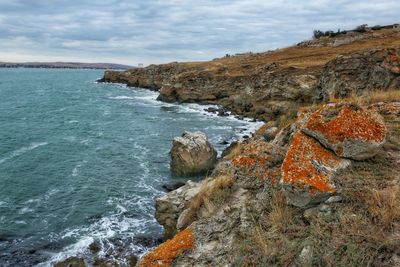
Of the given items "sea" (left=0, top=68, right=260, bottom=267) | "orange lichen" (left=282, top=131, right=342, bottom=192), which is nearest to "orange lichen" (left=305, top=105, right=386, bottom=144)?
"orange lichen" (left=282, top=131, right=342, bottom=192)

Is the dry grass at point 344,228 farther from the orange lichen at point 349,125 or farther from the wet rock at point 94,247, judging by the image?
the wet rock at point 94,247

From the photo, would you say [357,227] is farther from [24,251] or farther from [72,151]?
[72,151]

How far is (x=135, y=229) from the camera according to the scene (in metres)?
19.6

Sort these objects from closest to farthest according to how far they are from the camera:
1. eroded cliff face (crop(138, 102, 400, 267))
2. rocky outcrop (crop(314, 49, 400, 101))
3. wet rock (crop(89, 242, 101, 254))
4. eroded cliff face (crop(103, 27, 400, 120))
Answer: eroded cliff face (crop(138, 102, 400, 267)), wet rock (crop(89, 242, 101, 254)), rocky outcrop (crop(314, 49, 400, 101)), eroded cliff face (crop(103, 27, 400, 120))

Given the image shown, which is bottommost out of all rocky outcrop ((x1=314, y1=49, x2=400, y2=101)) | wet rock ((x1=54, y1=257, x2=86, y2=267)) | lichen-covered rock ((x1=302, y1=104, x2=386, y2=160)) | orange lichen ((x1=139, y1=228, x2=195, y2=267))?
wet rock ((x1=54, y1=257, x2=86, y2=267))

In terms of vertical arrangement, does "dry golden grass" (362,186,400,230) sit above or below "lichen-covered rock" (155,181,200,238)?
above

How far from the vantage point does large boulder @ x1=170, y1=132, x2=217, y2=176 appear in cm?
2727

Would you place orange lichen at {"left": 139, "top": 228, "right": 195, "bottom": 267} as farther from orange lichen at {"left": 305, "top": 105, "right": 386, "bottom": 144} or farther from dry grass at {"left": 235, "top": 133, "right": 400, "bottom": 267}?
orange lichen at {"left": 305, "top": 105, "right": 386, "bottom": 144}

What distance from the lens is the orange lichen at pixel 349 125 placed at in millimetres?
7961

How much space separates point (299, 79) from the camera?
46.9 metres

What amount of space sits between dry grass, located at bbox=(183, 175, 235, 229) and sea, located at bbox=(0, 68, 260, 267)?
326 inches

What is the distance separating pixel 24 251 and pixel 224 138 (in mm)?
25388

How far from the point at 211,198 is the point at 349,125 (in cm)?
364

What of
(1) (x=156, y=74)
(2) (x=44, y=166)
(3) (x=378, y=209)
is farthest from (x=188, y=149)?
(1) (x=156, y=74)
